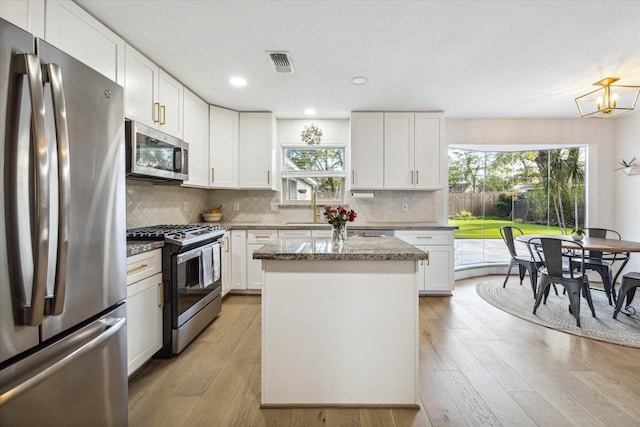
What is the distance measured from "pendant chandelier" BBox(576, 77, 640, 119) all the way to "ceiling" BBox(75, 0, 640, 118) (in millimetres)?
110

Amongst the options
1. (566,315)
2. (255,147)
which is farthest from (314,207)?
(566,315)

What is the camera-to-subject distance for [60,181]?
1.01m

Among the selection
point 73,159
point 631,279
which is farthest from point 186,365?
point 631,279

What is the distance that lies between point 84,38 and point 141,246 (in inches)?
54.7

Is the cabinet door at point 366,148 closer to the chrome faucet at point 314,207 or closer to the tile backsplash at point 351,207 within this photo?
the tile backsplash at point 351,207

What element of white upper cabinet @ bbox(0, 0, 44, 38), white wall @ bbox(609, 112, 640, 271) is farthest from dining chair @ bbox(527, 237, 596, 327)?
white upper cabinet @ bbox(0, 0, 44, 38)

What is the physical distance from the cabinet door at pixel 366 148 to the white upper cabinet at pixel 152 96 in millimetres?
2182

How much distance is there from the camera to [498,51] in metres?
2.53

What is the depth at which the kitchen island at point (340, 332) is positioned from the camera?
179 cm

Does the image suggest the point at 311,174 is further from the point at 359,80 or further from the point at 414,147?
the point at 359,80

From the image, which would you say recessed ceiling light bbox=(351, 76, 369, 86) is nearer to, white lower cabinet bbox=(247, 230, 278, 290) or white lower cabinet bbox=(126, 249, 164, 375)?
white lower cabinet bbox=(247, 230, 278, 290)

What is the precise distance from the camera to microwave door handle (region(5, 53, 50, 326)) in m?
0.91

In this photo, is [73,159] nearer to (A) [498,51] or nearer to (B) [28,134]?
(B) [28,134]

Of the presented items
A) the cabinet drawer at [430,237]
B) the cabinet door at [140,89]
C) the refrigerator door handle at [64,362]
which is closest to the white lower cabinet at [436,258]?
the cabinet drawer at [430,237]
